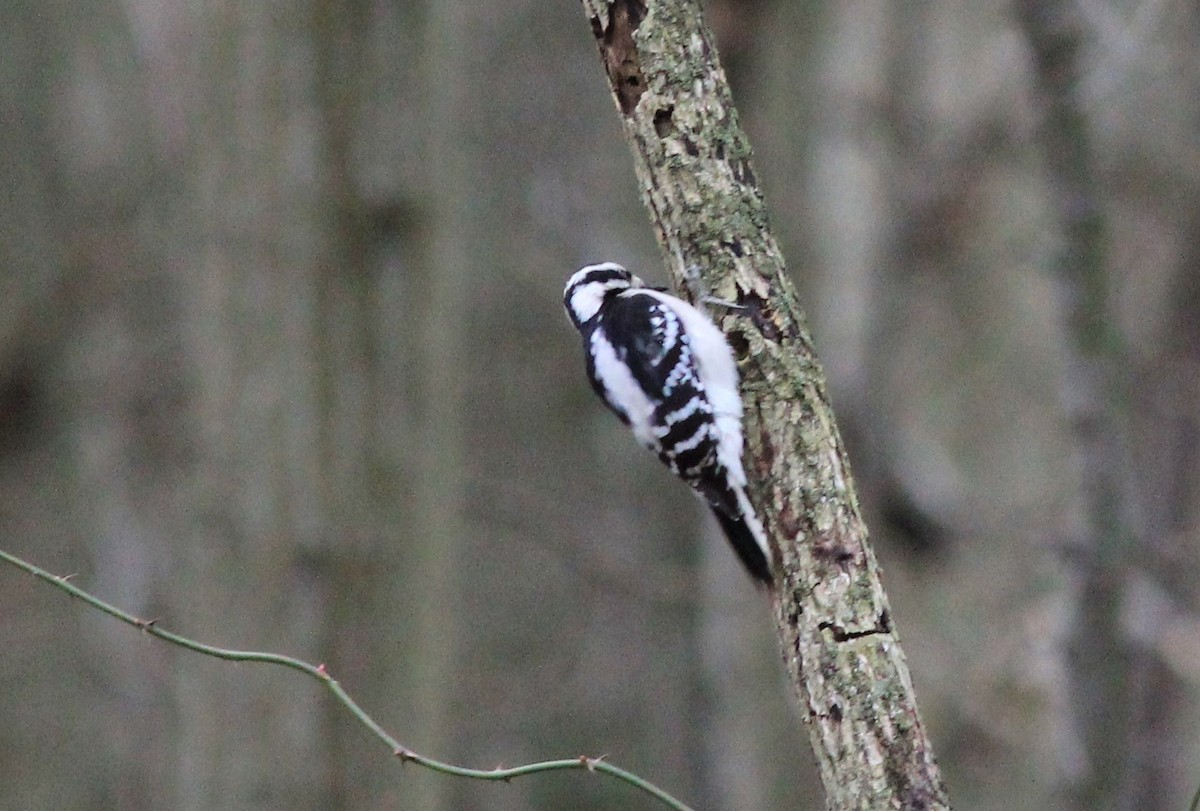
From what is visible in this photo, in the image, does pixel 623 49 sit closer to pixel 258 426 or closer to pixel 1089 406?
pixel 258 426

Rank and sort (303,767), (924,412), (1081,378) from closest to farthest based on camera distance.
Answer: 1. (303,767)
2. (1081,378)
3. (924,412)

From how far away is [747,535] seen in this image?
390 cm

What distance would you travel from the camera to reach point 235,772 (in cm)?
543

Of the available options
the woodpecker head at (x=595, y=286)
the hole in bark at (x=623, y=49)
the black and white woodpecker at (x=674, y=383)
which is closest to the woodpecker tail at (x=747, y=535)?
the black and white woodpecker at (x=674, y=383)

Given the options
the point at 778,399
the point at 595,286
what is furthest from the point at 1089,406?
the point at 778,399

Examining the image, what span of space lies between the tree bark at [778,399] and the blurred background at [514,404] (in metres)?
1.92

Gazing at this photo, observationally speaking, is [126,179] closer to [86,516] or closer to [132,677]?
[86,516]

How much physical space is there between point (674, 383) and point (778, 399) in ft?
3.92

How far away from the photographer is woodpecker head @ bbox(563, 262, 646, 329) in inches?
219

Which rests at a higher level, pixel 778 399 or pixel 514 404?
pixel 514 404

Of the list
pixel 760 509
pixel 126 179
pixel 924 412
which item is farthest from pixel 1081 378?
pixel 126 179

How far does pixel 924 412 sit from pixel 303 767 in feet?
27.7

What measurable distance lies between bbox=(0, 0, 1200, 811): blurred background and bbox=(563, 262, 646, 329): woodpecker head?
50cm

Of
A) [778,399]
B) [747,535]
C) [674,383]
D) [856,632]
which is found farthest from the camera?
[674,383]
